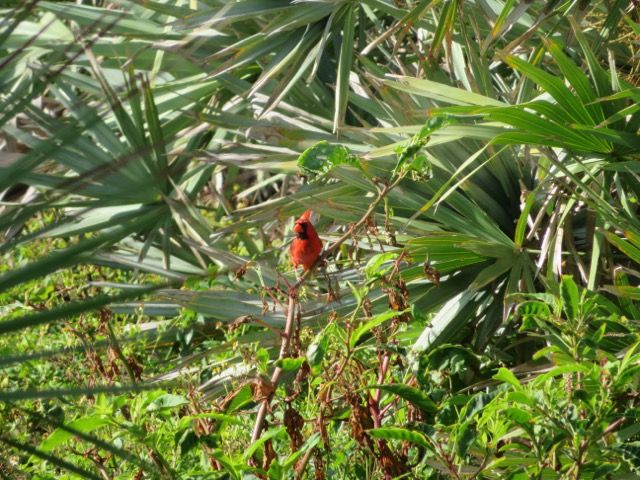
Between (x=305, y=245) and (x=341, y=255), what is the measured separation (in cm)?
82

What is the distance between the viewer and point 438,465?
193cm

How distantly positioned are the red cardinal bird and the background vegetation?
0.10m

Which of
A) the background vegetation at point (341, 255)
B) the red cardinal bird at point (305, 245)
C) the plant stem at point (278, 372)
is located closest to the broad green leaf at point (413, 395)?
the background vegetation at point (341, 255)

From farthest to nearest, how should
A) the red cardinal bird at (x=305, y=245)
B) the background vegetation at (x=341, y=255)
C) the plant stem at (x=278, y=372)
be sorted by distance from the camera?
the red cardinal bird at (x=305, y=245) → the plant stem at (x=278, y=372) → the background vegetation at (x=341, y=255)

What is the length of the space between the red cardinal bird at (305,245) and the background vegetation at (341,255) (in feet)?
0.32

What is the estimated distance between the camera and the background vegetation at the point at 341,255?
1776mm

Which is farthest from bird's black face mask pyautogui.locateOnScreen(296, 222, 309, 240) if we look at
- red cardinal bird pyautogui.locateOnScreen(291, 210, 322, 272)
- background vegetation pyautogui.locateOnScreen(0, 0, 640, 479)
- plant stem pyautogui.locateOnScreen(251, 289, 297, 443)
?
plant stem pyautogui.locateOnScreen(251, 289, 297, 443)

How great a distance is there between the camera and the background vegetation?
1.78 metres

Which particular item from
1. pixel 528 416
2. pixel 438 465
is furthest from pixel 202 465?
pixel 528 416

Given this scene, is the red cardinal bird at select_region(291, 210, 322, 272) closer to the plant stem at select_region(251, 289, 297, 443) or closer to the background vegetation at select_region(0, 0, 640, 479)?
the background vegetation at select_region(0, 0, 640, 479)

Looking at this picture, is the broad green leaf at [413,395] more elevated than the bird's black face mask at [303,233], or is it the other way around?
the bird's black face mask at [303,233]

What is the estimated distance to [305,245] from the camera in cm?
294

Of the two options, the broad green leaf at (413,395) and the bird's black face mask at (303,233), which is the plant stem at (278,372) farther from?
the bird's black face mask at (303,233)

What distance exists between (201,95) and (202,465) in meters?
2.16
